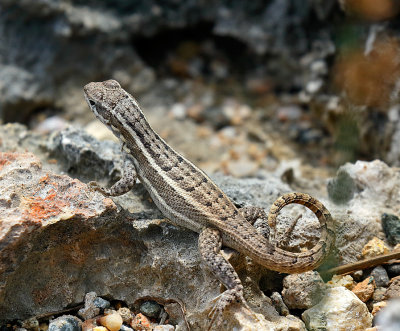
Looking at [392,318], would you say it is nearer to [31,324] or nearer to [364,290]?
[364,290]

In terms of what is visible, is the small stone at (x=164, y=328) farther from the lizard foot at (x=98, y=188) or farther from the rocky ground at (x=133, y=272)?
the lizard foot at (x=98, y=188)

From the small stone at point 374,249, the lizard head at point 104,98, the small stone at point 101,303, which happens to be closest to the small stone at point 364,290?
the small stone at point 374,249

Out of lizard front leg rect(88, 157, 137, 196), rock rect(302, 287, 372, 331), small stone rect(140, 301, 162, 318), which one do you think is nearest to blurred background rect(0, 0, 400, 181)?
lizard front leg rect(88, 157, 137, 196)

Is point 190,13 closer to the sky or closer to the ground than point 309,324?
closer to the sky

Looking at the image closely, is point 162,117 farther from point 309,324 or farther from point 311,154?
point 309,324

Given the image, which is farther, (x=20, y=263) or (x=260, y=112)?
(x=260, y=112)

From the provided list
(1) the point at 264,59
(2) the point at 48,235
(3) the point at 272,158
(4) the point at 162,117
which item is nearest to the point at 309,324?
(2) the point at 48,235

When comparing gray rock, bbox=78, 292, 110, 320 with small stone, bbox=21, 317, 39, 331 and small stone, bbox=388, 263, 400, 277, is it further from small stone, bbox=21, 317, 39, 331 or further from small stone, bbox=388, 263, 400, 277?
small stone, bbox=388, 263, 400, 277
